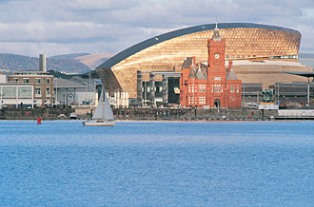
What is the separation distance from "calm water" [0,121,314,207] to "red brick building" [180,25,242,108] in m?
80.7

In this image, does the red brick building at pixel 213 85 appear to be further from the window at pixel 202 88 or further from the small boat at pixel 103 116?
the small boat at pixel 103 116

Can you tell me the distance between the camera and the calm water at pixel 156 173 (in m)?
50.8

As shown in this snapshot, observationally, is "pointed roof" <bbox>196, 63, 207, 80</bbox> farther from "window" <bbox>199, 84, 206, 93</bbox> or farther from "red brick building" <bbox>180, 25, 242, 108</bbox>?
"window" <bbox>199, 84, 206, 93</bbox>

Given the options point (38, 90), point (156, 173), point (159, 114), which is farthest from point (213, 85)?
point (156, 173)

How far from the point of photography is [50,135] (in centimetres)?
11194

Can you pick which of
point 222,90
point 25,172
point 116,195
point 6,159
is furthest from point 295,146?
point 222,90

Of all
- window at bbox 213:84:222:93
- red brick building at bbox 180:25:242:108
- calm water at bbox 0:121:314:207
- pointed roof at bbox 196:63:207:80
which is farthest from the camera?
pointed roof at bbox 196:63:207:80

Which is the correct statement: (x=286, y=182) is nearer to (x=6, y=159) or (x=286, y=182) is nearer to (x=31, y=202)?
(x=31, y=202)

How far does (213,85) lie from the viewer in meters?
178

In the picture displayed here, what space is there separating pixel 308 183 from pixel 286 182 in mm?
1278

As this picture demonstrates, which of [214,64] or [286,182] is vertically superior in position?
[214,64]

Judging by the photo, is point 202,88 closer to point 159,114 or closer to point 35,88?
point 159,114

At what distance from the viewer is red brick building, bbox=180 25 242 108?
6973 inches

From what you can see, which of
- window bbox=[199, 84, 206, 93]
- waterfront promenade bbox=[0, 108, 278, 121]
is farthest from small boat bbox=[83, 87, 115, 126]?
window bbox=[199, 84, 206, 93]
